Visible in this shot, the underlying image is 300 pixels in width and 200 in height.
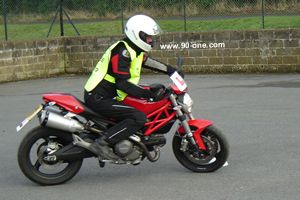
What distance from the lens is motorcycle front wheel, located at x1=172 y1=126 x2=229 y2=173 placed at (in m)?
6.72

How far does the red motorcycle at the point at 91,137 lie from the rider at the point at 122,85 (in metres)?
0.08

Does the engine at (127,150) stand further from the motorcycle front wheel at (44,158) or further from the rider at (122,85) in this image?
the motorcycle front wheel at (44,158)

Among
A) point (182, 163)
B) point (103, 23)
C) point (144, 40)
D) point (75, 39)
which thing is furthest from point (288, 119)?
point (103, 23)

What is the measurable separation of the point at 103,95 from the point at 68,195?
114cm

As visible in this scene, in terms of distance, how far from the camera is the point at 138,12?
2044cm

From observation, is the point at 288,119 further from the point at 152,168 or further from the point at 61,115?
the point at 61,115

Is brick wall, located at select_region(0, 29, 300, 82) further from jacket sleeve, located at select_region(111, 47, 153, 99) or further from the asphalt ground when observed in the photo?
jacket sleeve, located at select_region(111, 47, 153, 99)

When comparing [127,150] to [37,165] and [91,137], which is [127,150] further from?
[37,165]

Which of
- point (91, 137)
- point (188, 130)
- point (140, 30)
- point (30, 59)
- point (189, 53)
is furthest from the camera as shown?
point (30, 59)

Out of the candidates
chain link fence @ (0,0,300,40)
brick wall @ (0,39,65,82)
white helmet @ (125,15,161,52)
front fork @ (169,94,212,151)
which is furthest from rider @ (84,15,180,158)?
chain link fence @ (0,0,300,40)

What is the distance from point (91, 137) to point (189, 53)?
11232mm

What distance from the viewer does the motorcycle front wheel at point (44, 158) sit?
21.2 feet

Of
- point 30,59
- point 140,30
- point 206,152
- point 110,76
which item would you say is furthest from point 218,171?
point 30,59

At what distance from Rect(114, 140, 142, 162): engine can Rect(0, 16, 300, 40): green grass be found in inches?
534
